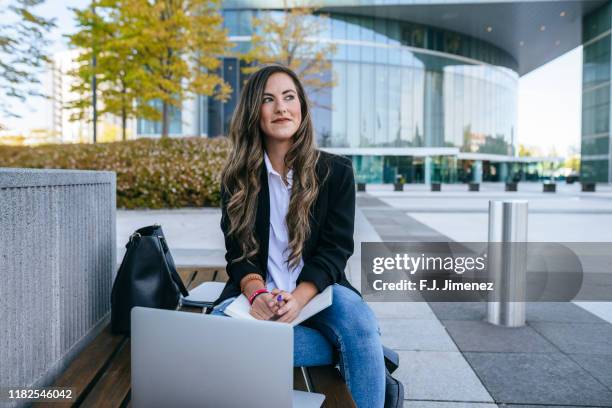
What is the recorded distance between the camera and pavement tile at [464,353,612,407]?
279cm

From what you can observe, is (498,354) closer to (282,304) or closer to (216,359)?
(282,304)

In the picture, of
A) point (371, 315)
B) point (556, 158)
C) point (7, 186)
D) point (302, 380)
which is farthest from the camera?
point (556, 158)

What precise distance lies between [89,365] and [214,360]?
3.45 ft

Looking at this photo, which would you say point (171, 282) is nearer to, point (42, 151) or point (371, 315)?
point (371, 315)

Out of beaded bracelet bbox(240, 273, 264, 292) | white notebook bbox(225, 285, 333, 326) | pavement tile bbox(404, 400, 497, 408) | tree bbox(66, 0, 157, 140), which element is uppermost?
tree bbox(66, 0, 157, 140)

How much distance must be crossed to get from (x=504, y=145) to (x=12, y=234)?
57.9 m

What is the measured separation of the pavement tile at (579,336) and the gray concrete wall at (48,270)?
3.20 metres

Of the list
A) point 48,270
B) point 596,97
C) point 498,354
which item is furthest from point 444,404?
point 596,97

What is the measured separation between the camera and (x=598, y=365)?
3.27m

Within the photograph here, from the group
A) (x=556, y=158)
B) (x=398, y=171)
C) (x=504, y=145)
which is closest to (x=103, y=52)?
(x=398, y=171)

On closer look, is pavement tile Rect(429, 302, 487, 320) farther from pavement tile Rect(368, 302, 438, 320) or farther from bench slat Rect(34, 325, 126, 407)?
bench slat Rect(34, 325, 126, 407)

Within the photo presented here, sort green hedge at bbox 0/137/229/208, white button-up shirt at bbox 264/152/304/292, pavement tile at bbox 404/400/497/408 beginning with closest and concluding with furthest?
white button-up shirt at bbox 264/152/304/292 < pavement tile at bbox 404/400/497/408 < green hedge at bbox 0/137/229/208

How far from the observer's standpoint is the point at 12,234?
1.77 metres

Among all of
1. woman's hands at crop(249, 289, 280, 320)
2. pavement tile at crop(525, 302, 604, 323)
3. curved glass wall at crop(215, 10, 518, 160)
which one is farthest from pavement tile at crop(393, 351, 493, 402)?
curved glass wall at crop(215, 10, 518, 160)
